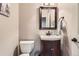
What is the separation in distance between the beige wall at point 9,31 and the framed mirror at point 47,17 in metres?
0.35

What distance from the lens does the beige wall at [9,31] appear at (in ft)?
5.23

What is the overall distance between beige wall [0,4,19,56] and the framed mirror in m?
0.35

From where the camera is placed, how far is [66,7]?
1702mm

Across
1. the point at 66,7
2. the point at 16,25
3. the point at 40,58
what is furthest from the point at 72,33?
the point at 16,25

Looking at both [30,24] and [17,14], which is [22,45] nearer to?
[30,24]

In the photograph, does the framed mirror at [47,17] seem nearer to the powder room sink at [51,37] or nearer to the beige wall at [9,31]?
the powder room sink at [51,37]

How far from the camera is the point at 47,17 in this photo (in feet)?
6.03

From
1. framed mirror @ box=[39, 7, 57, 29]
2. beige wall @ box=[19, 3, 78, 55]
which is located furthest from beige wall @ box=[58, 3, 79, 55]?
framed mirror @ box=[39, 7, 57, 29]

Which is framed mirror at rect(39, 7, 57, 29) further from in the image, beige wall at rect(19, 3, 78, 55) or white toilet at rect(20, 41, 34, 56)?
white toilet at rect(20, 41, 34, 56)

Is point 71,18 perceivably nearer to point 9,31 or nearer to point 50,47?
point 50,47

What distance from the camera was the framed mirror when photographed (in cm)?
178

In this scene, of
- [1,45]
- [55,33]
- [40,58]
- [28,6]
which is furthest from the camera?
[55,33]

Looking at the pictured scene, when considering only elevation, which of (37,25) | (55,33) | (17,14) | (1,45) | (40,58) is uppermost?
(17,14)

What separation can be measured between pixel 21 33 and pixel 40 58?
0.57 meters
